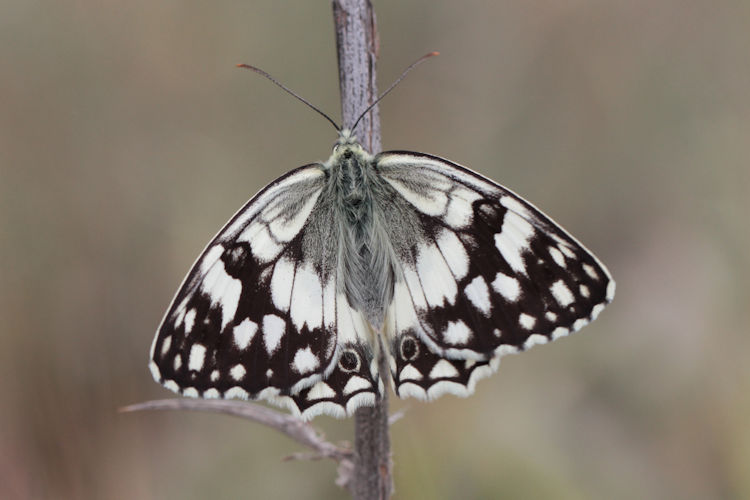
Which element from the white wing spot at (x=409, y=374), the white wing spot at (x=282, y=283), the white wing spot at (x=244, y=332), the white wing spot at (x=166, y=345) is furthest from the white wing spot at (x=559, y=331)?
the white wing spot at (x=166, y=345)

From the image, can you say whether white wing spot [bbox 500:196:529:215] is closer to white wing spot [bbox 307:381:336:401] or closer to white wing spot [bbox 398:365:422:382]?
white wing spot [bbox 398:365:422:382]

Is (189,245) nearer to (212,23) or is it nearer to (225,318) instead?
(212,23)

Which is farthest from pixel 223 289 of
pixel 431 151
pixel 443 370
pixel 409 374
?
pixel 431 151

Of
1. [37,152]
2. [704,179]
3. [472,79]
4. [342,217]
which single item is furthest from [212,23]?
[704,179]

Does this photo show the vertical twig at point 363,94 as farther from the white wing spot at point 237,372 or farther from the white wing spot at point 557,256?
the white wing spot at point 557,256

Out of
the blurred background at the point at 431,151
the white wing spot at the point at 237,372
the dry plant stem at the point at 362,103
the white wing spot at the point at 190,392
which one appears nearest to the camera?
the dry plant stem at the point at 362,103

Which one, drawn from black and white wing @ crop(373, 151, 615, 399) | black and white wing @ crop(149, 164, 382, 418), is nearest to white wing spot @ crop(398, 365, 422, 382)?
black and white wing @ crop(373, 151, 615, 399)

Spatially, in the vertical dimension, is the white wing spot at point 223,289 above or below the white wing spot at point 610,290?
above

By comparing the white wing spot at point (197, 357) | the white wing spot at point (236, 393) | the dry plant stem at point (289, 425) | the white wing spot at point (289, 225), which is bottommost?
the dry plant stem at point (289, 425)
